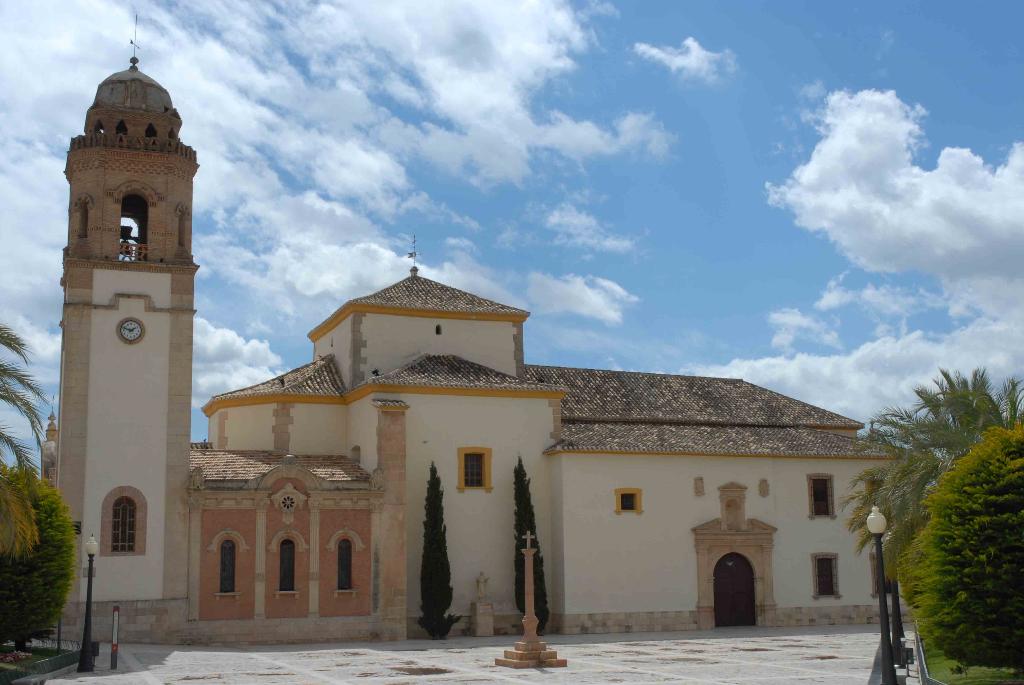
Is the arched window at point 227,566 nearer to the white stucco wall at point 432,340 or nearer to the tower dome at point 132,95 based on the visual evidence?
the white stucco wall at point 432,340

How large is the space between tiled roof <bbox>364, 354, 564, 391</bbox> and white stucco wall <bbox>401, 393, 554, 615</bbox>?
465mm

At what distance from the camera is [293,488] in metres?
31.0

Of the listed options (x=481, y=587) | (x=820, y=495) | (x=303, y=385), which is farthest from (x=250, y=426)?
(x=820, y=495)

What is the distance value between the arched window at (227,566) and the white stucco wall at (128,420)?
161 cm

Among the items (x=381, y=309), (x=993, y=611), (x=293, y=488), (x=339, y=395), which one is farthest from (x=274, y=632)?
(x=993, y=611)

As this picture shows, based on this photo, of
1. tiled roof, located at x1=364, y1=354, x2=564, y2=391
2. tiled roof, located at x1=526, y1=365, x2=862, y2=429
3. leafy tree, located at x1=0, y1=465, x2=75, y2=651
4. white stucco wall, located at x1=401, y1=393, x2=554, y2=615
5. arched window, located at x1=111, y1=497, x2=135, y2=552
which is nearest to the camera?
leafy tree, located at x1=0, y1=465, x2=75, y2=651

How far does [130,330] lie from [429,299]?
1029 cm

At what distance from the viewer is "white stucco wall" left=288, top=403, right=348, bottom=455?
34781 mm

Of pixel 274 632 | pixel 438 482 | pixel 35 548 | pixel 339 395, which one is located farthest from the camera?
pixel 339 395

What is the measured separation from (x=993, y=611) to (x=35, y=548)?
18693 mm

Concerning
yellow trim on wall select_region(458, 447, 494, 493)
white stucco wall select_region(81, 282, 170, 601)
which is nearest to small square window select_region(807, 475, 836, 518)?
yellow trim on wall select_region(458, 447, 494, 493)

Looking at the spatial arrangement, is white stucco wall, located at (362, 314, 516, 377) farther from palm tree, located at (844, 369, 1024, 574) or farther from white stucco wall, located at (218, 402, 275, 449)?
palm tree, located at (844, 369, 1024, 574)

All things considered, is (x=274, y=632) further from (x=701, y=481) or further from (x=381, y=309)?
(x=701, y=481)

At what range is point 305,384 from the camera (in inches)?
1404
